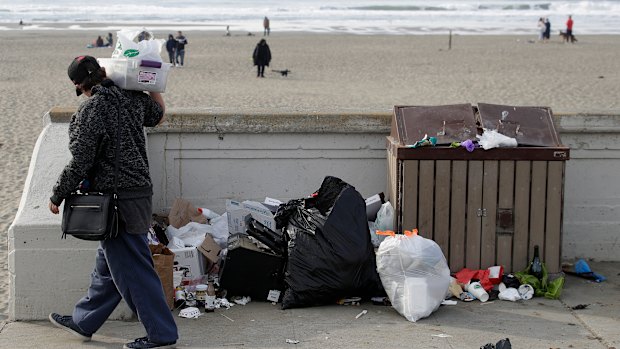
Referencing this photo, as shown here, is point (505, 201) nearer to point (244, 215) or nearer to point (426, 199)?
point (426, 199)

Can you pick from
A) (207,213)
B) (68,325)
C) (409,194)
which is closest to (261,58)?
(207,213)

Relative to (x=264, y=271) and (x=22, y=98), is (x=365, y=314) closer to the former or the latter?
(x=264, y=271)

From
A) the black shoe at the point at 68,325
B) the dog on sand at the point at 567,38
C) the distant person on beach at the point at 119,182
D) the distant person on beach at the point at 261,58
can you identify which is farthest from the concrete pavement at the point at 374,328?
the dog on sand at the point at 567,38

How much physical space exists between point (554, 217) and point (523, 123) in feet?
2.15

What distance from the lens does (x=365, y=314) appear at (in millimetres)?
5336

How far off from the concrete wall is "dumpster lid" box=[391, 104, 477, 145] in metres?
0.25

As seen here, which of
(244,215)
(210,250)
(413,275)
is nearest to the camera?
(413,275)

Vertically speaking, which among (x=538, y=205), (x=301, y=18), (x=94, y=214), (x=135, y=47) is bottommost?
(x=301, y=18)

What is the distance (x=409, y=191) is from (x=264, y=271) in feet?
3.46

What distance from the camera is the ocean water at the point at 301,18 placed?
53438 millimetres

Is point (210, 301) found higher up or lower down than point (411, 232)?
lower down

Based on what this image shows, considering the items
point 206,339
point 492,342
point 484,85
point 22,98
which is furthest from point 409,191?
point 484,85

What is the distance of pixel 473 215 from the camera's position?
19.2 ft

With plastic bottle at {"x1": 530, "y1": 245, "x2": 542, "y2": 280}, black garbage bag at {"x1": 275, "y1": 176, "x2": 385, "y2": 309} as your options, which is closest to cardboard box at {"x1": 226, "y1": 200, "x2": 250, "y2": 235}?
black garbage bag at {"x1": 275, "y1": 176, "x2": 385, "y2": 309}
